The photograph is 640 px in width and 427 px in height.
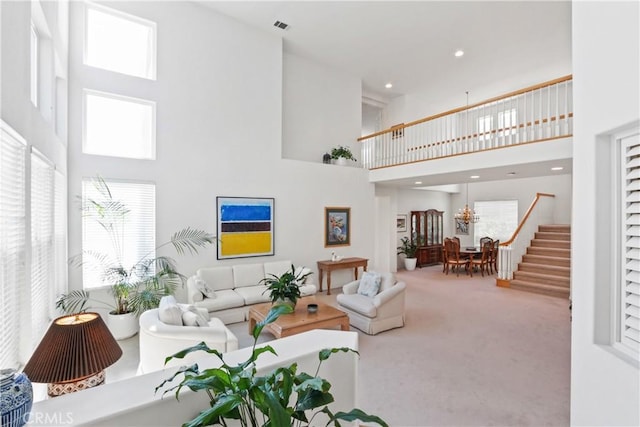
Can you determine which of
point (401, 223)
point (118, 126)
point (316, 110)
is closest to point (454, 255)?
point (401, 223)

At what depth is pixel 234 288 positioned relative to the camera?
5.03 meters

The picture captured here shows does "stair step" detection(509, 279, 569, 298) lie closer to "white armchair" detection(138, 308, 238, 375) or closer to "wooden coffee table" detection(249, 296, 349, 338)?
"wooden coffee table" detection(249, 296, 349, 338)

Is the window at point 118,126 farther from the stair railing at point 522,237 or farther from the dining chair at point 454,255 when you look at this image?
the stair railing at point 522,237

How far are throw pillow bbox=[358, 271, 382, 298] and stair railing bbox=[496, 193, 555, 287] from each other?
13.8 ft

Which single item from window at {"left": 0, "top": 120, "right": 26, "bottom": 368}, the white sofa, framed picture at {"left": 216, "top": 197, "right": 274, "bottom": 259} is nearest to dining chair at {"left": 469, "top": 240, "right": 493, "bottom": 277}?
the white sofa

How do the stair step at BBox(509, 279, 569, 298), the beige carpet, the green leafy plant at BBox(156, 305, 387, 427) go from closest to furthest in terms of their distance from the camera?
the green leafy plant at BBox(156, 305, 387, 427)
the beige carpet
the stair step at BBox(509, 279, 569, 298)

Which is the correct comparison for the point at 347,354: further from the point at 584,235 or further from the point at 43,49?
the point at 43,49

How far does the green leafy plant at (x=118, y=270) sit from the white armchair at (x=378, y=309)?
271 cm

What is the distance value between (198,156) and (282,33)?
10.1 ft

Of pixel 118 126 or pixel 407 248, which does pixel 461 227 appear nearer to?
pixel 407 248

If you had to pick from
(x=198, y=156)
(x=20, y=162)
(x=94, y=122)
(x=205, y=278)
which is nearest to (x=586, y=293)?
(x=20, y=162)

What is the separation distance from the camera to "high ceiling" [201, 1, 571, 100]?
5.13 m

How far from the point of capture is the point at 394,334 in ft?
13.3

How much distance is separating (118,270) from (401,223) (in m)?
7.66
